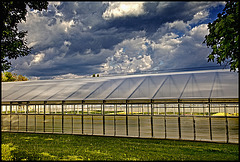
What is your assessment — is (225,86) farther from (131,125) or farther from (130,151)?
(131,125)

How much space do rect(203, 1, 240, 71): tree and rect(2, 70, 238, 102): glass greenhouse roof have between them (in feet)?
11.0

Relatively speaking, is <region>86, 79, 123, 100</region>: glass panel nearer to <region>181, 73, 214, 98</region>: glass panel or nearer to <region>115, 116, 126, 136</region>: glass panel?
<region>115, 116, 126, 136</region>: glass panel

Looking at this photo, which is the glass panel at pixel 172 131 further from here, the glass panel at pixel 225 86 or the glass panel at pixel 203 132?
the glass panel at pixel 225 86

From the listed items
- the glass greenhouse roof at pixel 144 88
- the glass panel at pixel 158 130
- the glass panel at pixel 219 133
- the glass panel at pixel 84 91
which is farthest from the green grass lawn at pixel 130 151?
the glass panel at pixel 84 91

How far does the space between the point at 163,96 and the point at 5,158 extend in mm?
9181

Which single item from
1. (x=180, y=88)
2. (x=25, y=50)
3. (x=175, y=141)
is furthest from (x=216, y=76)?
(x=25, y=50)

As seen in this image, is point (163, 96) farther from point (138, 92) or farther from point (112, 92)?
point (112, 92)

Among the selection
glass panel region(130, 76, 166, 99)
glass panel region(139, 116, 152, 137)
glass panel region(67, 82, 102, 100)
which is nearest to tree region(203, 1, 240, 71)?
glass panel region(130, 76, 166, 99)

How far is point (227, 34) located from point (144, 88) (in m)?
8.15

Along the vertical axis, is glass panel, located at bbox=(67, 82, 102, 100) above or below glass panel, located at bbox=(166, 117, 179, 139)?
above

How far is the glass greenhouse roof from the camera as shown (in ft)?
46.8

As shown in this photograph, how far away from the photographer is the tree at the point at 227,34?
865 cm

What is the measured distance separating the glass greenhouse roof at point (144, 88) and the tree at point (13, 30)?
5497 millimetres

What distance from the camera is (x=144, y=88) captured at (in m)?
16.3
